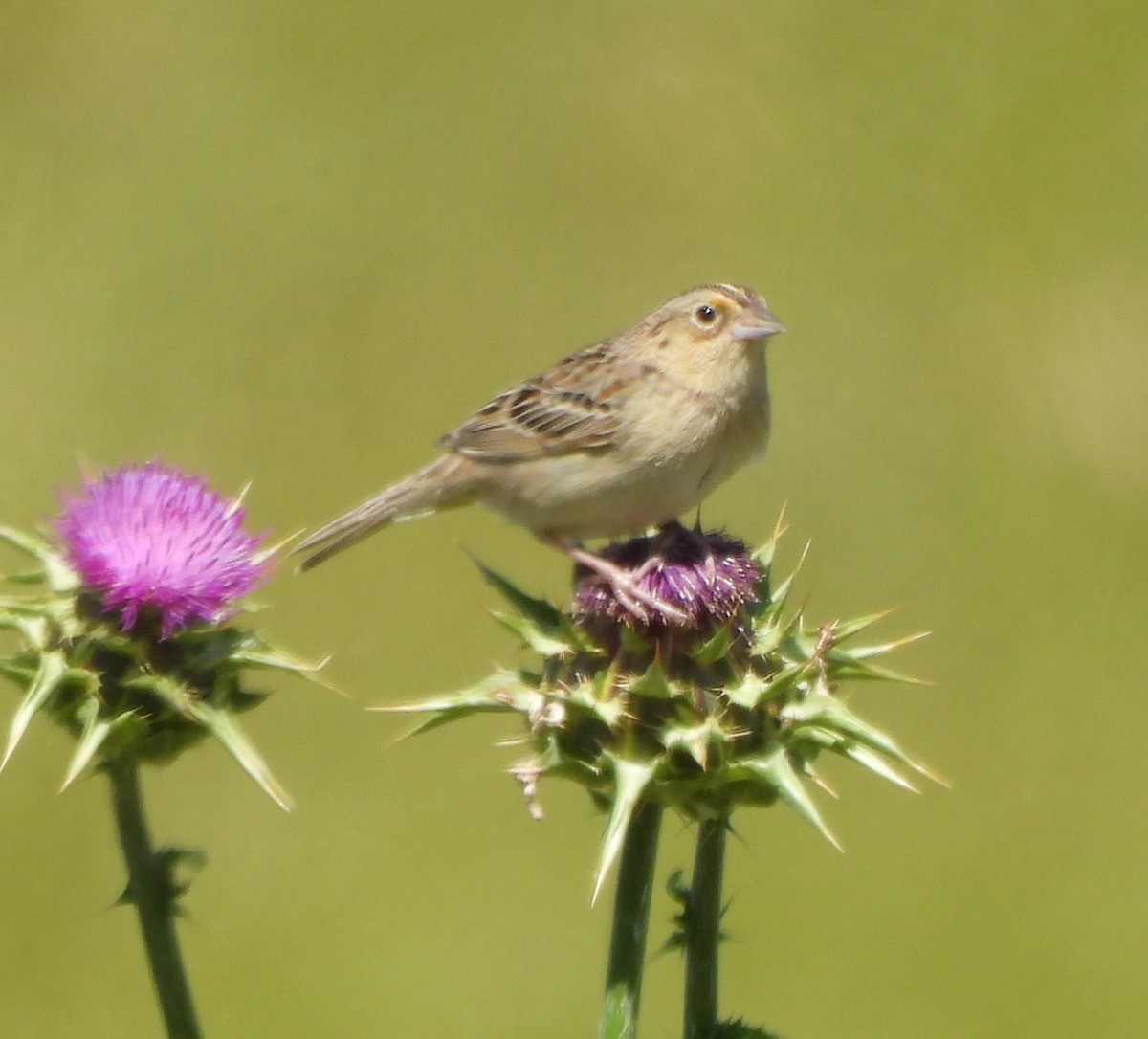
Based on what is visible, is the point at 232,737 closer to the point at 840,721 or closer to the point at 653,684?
the point at 653,684

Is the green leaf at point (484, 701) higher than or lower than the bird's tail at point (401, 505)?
lower

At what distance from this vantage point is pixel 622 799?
203 inches

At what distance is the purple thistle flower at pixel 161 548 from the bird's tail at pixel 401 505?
1.40 meters

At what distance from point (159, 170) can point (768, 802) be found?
46.7 ft

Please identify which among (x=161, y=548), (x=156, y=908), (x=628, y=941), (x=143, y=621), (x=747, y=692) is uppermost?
(x=161, y=548)

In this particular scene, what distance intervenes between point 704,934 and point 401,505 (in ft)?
8.63

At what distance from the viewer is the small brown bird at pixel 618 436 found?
6.61 m

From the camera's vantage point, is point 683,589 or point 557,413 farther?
point 557,413

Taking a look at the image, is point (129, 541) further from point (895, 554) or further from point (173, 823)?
point (895, 554)

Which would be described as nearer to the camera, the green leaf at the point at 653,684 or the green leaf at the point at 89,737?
the green leaf at the point at 89,737

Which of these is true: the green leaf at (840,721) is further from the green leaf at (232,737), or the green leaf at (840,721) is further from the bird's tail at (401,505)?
the bird's tail at (401,505)

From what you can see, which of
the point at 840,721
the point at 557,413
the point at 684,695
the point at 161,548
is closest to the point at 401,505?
the point at 557,413

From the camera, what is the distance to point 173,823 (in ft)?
44.0

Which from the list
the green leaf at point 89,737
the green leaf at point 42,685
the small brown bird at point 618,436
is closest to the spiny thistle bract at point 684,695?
the small brown bird at point 618,436
